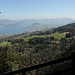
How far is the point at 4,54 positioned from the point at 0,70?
727cm

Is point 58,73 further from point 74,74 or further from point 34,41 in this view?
point 34,41

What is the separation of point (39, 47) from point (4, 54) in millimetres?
135948

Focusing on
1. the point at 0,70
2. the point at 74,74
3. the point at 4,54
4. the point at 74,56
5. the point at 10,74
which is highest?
the point at 74,56

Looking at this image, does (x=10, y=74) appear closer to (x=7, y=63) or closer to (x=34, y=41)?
(x=7, y=63)

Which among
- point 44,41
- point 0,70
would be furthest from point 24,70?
point 44,41

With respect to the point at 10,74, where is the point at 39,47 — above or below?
below

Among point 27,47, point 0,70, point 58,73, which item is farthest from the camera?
point 27,47

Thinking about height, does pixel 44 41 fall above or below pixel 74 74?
below

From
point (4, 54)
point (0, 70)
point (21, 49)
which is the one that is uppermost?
point (4, 54)

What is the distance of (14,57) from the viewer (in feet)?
128

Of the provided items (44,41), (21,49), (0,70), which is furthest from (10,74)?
(44,41)

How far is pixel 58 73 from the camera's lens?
561cm

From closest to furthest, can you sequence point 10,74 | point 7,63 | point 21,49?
point 10,74, point 7,63, point 21,49

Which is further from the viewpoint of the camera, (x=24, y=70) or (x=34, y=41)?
(x=34, y=41)
